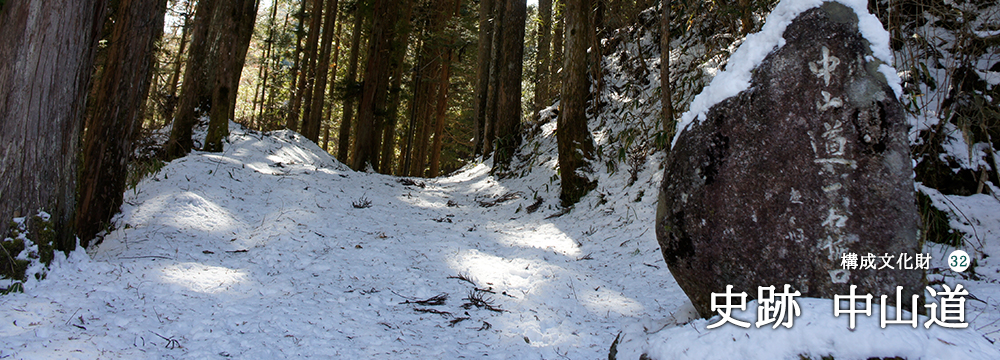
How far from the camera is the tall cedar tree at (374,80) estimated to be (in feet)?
45.6

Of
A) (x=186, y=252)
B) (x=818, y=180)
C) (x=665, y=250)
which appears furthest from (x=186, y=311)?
(x=818, y=180)

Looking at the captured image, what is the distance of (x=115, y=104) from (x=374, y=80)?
32.5 feet

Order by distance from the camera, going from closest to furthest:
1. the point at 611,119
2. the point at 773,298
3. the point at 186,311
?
the point at 773,298
the point at 186,311
the point at 611,119

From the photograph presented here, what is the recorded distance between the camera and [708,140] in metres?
2.82

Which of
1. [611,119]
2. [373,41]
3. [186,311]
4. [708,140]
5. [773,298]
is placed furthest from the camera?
[373,41]

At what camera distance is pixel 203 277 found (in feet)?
13.0

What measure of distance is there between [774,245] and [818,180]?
0.39 meters

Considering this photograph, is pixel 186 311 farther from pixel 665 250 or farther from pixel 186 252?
pixel 665 250

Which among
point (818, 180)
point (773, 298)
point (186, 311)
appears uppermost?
point (818, 180)

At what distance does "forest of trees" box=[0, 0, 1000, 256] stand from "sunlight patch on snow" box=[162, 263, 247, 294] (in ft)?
2.52

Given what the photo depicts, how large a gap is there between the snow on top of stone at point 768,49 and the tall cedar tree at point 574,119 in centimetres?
483

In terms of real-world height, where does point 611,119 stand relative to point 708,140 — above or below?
above

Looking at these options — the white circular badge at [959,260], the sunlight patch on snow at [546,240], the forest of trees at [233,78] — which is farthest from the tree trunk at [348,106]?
the white circular badge at [959,260]

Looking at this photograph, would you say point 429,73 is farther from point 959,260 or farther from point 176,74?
point 959,260
